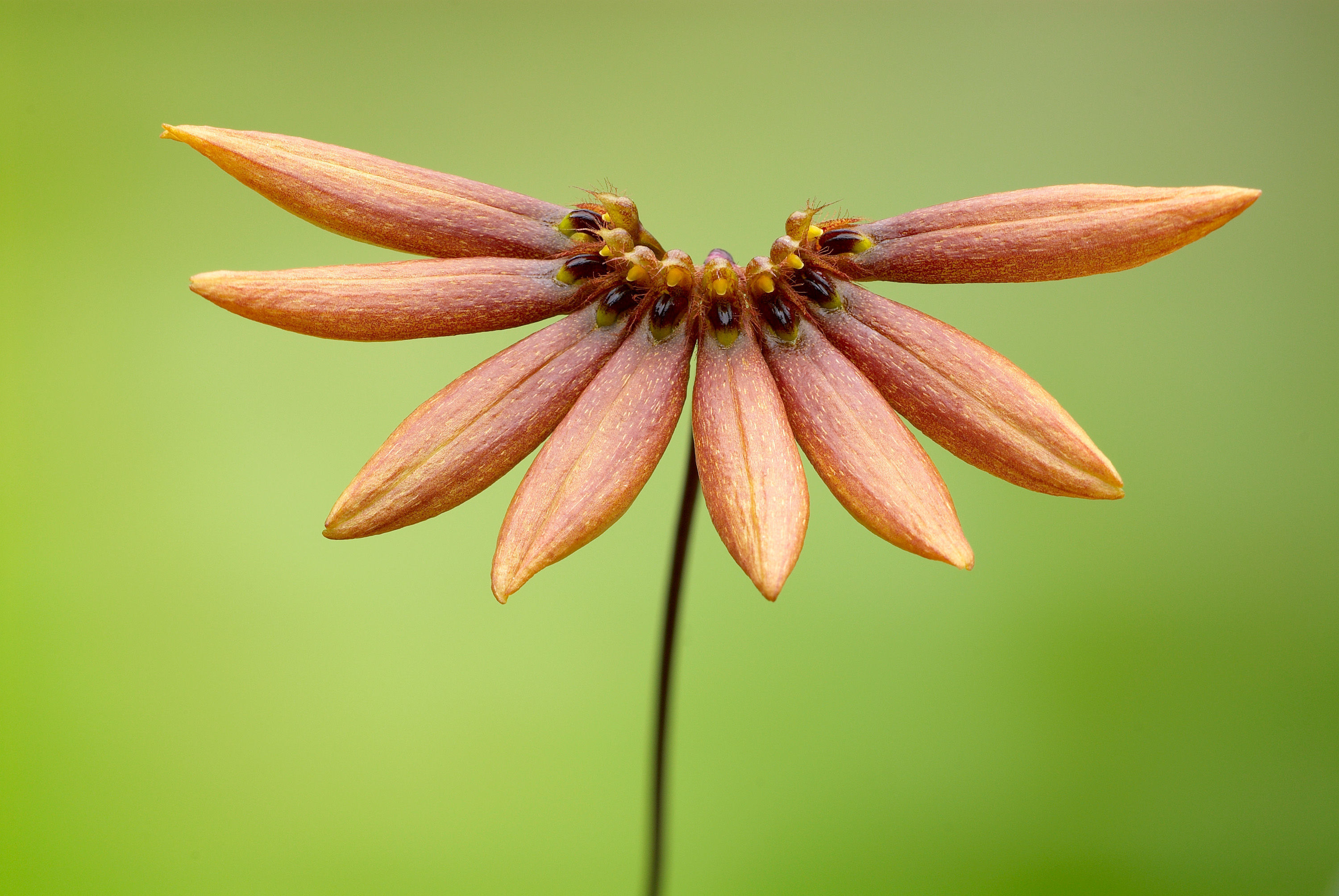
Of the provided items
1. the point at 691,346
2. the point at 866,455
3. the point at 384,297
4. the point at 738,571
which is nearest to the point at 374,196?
the point at 384,297

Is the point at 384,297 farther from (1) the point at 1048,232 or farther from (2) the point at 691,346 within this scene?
(1) the point at 1048,232

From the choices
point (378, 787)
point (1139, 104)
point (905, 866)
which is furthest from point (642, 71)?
point (905, 866)

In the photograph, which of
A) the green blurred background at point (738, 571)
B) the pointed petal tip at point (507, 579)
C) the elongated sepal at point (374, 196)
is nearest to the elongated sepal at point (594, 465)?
the pointed petal tip at point (507, 579)

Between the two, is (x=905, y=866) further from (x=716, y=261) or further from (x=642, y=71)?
(x=642, y=71)

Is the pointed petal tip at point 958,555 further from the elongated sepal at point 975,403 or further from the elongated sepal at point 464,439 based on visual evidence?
the elongated sepal at point 464,439

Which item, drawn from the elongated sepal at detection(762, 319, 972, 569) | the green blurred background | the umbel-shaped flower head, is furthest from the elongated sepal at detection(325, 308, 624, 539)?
the green blurred background

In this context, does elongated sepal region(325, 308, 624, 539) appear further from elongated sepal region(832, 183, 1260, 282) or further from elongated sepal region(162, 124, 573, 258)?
elongated sepal region(832, 183, 1260, 282)
